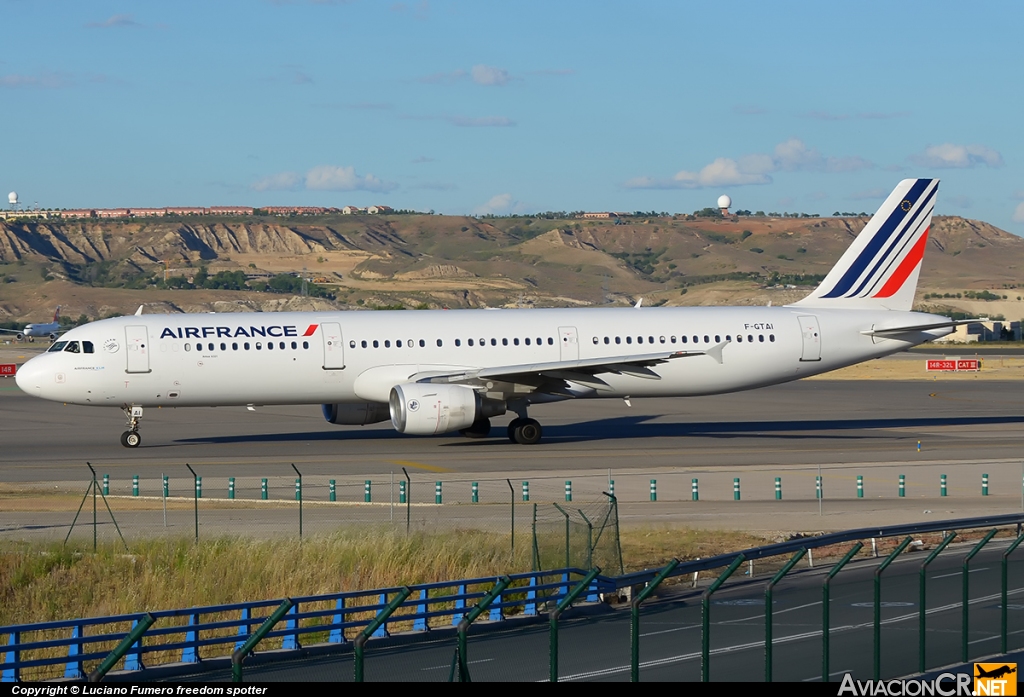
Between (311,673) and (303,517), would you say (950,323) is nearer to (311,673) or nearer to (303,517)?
(303,517)

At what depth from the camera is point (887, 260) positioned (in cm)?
4606

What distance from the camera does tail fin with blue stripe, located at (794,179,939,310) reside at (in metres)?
45.9

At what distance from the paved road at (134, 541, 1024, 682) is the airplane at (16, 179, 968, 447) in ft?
79.7

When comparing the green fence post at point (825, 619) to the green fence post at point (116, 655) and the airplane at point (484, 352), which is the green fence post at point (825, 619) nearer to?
the green fence post at point (116, 655)

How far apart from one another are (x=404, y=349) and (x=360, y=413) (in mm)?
2929

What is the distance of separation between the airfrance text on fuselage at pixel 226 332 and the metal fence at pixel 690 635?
23928 mm

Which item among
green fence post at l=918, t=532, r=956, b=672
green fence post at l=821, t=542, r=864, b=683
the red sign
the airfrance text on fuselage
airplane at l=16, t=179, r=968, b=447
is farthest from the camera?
the red sign

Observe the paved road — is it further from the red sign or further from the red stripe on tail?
the red sign

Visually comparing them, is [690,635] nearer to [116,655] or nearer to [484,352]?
[116,655]

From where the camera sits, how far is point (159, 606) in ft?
66.2

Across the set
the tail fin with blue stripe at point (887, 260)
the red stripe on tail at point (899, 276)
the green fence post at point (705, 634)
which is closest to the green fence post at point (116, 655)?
the green fence post at point (705, 634)

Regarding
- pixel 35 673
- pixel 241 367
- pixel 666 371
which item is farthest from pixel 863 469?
pixel 35 673

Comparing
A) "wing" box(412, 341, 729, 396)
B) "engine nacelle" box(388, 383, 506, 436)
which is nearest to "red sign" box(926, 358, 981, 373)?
"wing" box(412, 341, 729, 396)

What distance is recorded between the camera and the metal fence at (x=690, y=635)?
12430mm
